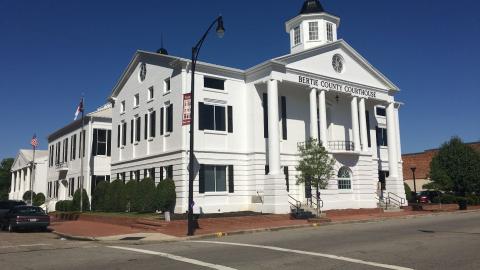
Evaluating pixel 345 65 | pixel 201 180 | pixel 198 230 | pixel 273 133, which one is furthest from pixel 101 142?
pixel 198 230

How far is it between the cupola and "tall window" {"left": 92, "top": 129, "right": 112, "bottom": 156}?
19681 mm

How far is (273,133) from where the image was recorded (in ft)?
99.8

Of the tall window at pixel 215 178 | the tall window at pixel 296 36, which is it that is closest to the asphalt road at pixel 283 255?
→ the tall window at pixel 215 178

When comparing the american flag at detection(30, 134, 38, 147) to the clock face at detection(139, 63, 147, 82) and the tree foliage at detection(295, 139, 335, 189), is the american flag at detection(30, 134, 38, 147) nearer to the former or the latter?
the clock face at detection(139, 63, 147, 82)

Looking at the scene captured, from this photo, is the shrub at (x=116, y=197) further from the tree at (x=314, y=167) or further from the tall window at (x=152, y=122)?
the tree at (x=314, y=167)

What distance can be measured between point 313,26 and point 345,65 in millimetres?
4762

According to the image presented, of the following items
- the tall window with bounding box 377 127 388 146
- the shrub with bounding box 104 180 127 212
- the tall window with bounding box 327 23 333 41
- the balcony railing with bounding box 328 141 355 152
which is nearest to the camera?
the shrub with bounding box 104 180 127 212

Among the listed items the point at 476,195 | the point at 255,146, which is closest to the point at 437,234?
the point at 255,146

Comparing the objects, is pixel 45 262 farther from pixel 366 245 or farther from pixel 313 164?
pixel 313 164

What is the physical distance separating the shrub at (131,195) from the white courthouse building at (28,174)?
2939 cm

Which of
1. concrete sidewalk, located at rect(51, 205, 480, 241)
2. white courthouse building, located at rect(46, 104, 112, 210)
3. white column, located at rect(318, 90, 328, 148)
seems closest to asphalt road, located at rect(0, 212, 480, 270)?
concrete sidewalk, located at rect(51, 205, 480, 241)

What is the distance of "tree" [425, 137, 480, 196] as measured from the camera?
44059mm

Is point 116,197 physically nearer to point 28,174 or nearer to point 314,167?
point 314,167

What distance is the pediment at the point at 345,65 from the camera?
110 ft
